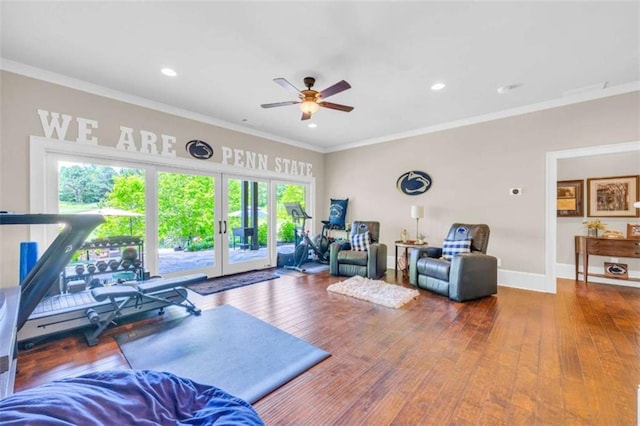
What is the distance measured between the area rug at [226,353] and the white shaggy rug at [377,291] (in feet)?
4.82

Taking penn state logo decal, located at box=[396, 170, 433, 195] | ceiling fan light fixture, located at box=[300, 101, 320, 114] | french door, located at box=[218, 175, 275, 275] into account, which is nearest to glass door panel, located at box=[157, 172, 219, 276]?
french door, located at box=[218, 175, 275, 275]

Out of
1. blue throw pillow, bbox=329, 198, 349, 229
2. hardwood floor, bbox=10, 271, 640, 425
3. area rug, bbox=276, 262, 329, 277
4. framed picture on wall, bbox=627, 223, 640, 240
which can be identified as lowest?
hardwood floor, bbox=10, 271, 640, 425

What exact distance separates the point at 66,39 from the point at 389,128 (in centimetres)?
482

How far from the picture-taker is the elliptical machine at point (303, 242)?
6.02m

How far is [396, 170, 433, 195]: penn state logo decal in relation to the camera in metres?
5.42

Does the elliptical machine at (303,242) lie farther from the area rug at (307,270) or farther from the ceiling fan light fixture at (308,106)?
the ceiling fan light fixture at (308,106)

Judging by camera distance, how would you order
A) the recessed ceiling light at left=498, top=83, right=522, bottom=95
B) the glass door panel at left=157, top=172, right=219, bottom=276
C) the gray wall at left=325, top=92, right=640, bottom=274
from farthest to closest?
the glass door panel at left=157, top=172, right=219, bottom=276 < the gray wall at left=325, top=92, right=640, bottom=274 < the recessed ceiling light at left=498, top=83, right=522, bottom=95

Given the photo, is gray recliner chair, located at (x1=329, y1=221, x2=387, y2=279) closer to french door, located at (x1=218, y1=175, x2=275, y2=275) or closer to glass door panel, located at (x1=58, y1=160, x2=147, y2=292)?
french door, located at (x1=218, y1=175, x2=275, y2=275)

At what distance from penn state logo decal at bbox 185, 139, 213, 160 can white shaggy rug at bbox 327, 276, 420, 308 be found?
3.18 m

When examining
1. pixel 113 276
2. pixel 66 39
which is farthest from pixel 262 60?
pixel 113 276

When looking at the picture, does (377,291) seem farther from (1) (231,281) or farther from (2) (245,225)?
(2) (245,225)

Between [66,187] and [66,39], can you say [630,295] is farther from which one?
[66,187]


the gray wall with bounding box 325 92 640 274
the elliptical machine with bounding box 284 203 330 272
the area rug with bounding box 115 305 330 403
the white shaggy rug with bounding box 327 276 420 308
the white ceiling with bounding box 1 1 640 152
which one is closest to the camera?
the area rug with bounding box 115 305 330 403

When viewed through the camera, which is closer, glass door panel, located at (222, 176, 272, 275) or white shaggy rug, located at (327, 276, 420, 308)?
white shaggy rug, located at (327, 276, 420, 308)
